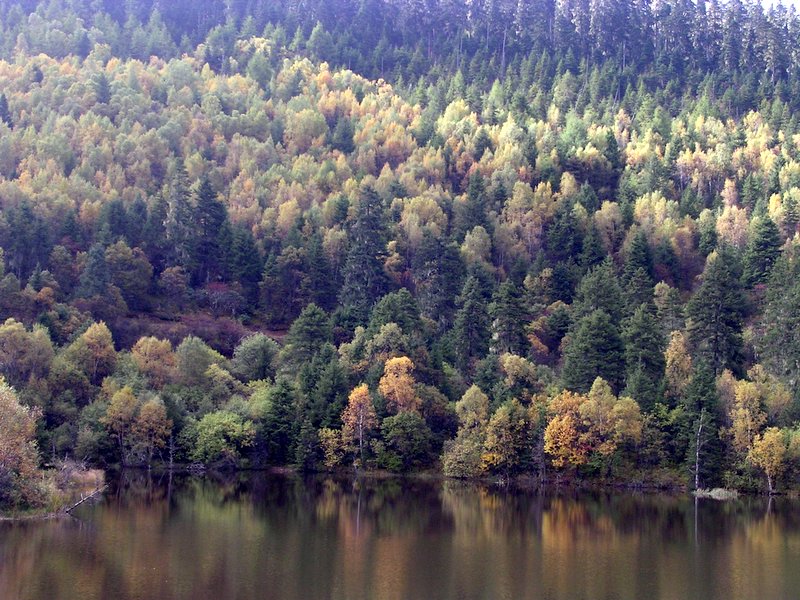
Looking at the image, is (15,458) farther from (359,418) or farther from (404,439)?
(404,439)

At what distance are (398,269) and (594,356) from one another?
40.5 m

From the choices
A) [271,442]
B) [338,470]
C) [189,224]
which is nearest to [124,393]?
[271,442]

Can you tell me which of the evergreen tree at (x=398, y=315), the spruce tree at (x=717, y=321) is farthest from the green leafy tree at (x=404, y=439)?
the spruce tree at (x=717, y=321)

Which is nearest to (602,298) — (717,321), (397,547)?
(717,321)

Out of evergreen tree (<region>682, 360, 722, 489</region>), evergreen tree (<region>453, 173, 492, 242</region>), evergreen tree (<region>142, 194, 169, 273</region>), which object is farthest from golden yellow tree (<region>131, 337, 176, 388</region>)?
evergreen tree (<region>453, 173, 492, 242</region>)

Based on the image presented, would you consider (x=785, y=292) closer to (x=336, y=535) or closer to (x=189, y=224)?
(x=336, y=535)

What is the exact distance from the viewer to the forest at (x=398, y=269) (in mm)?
90250

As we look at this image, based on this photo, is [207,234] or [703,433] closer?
[703,433]

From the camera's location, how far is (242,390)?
102 meters

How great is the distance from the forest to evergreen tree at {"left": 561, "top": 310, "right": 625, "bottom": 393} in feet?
0.83

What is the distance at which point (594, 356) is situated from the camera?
95625 mm

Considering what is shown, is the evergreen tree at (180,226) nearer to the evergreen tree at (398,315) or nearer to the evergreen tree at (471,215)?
the evergreen tree at (398,315)

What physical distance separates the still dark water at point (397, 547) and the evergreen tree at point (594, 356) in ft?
46.8

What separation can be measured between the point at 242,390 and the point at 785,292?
5298 cm
